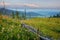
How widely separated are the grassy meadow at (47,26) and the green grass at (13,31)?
306 millimetres

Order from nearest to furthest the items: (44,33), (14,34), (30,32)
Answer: (14,34) < (30,32) < (44,33)

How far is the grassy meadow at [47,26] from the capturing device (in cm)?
266

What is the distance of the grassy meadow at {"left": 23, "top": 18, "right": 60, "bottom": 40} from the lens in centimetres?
266

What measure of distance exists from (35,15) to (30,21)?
0.37ft

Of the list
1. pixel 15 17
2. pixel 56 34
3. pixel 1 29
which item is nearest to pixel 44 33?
pixel 56 34

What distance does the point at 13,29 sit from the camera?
7.42ft

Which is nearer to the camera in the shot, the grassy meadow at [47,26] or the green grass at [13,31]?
the green grass at [13,31]

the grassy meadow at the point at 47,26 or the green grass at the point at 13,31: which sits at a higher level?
the green grass at the point at 13,31

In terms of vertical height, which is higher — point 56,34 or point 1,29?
point 1,29

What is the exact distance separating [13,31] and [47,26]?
73cm

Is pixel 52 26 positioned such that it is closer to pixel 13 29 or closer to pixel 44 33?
pixel 44 33

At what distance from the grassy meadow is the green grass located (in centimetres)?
31

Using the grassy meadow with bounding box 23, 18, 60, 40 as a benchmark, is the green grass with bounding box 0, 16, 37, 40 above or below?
above

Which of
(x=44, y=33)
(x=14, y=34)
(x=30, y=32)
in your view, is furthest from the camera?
(x=44, y=33)
